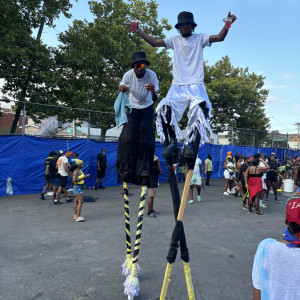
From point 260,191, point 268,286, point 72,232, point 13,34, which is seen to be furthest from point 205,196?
point 13,34

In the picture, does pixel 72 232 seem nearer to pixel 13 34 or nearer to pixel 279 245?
pixel 279 245

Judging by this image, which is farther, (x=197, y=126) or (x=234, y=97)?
(x=234, y=97)

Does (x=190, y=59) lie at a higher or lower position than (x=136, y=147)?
higher

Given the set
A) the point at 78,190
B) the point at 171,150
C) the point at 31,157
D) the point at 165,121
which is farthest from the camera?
the point at 31,157

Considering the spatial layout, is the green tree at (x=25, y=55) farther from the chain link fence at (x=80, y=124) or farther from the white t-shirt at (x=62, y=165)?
the white t-shirt at (x=62, y=165)

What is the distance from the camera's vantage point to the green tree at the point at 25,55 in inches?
513

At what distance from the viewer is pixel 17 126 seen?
42.0 feet

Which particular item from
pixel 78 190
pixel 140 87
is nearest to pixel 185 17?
pixel 140 87

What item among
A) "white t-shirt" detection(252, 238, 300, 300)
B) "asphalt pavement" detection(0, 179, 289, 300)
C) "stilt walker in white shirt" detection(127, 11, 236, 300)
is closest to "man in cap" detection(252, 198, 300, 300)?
"white t-shirt" detection(252, 238, 300, 300)

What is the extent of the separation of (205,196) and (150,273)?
8448mm

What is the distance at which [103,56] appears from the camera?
19984mm

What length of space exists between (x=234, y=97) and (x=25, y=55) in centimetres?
2116

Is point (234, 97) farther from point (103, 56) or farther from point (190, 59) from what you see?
point (190, 59)

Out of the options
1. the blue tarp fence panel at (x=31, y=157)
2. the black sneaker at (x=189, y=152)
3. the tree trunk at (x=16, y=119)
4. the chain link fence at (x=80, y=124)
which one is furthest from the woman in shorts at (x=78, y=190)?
the tree trunk at (x=16, y=119)
